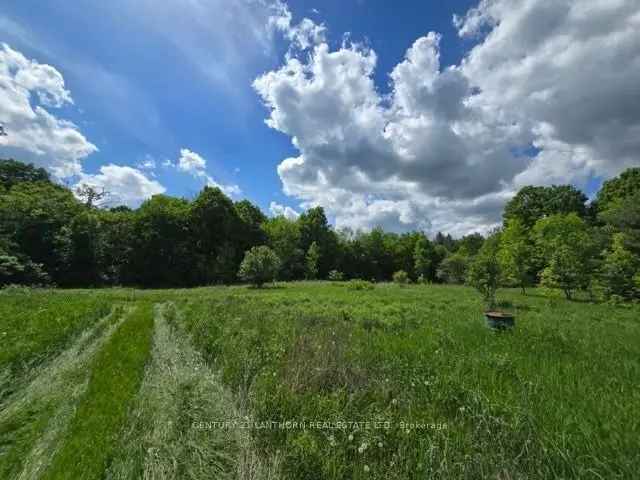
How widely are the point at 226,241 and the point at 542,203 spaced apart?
54335 mm

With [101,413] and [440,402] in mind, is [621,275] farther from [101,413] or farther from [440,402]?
[101,413]

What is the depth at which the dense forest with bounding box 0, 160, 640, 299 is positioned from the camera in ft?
76.2

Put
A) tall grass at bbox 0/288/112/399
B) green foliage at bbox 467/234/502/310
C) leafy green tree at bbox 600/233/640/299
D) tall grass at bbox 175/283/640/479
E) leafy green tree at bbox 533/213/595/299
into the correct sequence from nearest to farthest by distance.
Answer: tall grass at bbox 175/283/640/479, tall grass at bbox 0/288/112/399, green foliage at bbox 467/234/502/310, leafy green tree at bbox 600/233/640/299, leafy green tree at bbox 533/213/595/299

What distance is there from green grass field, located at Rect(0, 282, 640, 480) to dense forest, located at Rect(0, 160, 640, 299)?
45.6ft

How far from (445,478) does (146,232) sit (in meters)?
43.6

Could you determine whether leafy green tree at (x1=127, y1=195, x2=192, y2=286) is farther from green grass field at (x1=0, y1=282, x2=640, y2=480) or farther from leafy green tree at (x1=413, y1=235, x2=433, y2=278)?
leafy green tree at (x1=413, y1=235, x2=433, y2=278)

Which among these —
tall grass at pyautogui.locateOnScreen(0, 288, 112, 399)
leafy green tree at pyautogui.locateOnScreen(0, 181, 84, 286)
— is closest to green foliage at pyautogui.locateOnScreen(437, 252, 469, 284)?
tall grass at pyautogui.locateOnScreen(0, 288, 112, 399)

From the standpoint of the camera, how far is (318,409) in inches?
144

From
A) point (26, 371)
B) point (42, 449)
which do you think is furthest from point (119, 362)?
point (42, 449)

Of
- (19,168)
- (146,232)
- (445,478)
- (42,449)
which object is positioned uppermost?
(19,168)

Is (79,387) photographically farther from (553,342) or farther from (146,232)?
(146,232)

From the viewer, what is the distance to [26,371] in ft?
18.1

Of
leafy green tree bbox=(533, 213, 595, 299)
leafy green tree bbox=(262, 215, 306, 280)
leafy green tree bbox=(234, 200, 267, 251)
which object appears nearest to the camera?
leafy green tree bbox=(533, 213, 595, 299)

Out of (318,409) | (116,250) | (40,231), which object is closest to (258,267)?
(116,250)
